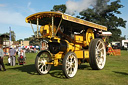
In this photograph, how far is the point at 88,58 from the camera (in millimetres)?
8234

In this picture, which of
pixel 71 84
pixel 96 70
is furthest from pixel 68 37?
pixel 71 84

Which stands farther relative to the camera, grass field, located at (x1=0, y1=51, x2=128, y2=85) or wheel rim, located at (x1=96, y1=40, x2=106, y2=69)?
wheel rim, located at (x1=96, y1=40, x2=106, y2=69)

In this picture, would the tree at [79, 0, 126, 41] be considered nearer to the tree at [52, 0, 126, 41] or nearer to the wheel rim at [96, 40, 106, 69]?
the tree at [52, 0, 126, 41]

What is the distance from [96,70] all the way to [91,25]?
2383 mm

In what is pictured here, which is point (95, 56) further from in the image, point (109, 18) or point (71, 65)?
point (109, 18)

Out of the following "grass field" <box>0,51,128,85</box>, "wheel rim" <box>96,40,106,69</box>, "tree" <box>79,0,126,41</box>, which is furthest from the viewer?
"tree" <box>79,0,126,41</box>

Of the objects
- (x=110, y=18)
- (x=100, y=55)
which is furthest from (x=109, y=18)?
(x=100, y=55)

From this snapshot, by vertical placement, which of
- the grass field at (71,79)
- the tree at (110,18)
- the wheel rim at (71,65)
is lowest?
the grass field at (71,79)

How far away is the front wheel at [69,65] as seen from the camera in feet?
20.4

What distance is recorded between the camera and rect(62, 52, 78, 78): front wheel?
6.21 meters

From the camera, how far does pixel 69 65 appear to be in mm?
6664

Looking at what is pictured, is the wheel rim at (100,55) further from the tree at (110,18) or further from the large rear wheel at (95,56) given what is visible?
the tree at (110,18)

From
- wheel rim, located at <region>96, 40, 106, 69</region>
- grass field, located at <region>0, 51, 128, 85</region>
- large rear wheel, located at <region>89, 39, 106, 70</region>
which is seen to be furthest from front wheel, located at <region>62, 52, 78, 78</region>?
wheel rim, located at <region>96, 40, 106, 69</region>

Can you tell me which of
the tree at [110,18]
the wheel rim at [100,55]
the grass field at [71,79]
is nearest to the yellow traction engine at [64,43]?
the wheel rim at [100,55]
